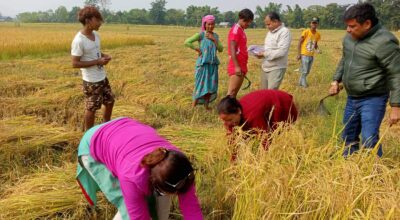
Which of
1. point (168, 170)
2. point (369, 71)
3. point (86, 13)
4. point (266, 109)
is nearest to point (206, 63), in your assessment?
point (86, 13)

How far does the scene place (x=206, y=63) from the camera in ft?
16.4

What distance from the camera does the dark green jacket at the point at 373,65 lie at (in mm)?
2484

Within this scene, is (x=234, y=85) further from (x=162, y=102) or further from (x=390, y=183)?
(x=390, y=183)

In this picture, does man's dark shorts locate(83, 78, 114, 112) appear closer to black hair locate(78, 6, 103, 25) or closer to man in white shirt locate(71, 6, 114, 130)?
man in white shirt locate(71, 6, 114, 130)

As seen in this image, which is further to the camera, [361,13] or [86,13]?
[86,13]

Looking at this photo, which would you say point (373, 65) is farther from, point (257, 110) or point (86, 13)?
point (86, 13)

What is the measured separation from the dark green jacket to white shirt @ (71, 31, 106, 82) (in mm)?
2325

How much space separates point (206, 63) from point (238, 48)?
2.11ft

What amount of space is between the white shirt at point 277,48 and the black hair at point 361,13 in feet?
6.14

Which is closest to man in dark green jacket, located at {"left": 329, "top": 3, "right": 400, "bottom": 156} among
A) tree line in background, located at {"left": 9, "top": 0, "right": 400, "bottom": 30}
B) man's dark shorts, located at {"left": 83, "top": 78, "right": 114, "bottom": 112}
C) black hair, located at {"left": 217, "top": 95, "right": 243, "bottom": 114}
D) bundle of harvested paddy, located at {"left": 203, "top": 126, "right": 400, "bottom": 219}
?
bundle of harvested paddy, located at {"left": 203, "top": 126, "right": 400, "bottom": 219}

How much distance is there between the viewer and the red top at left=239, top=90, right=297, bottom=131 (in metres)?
2.57

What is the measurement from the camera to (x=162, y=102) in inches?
209

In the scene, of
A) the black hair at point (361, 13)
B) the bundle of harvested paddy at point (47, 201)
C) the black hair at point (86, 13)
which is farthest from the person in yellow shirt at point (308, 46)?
the bundle of harvested paddy at point (47, 201)

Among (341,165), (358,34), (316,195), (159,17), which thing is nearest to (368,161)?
(341,165)
